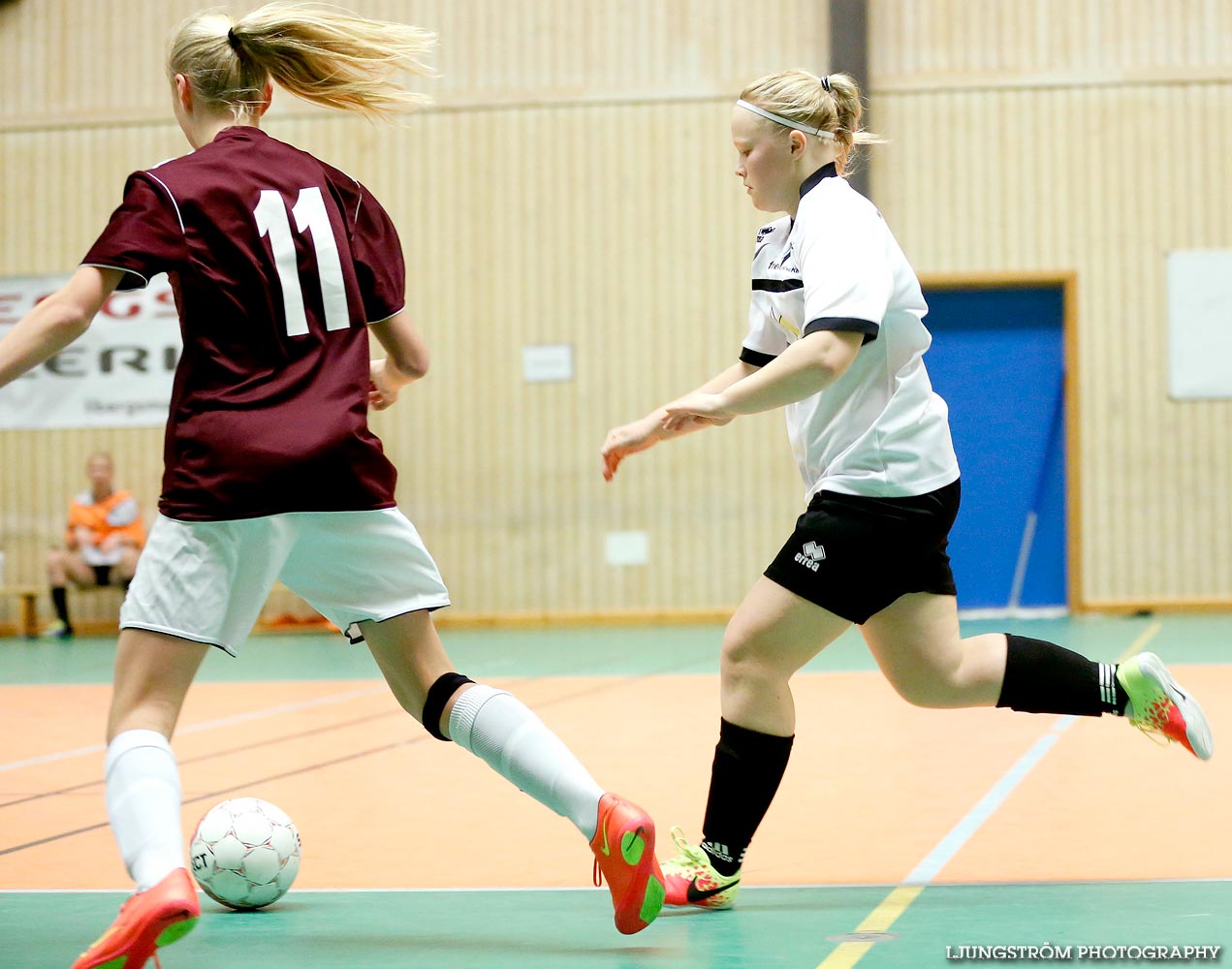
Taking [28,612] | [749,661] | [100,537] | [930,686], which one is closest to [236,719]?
[749,661]

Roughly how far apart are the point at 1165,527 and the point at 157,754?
10.3m

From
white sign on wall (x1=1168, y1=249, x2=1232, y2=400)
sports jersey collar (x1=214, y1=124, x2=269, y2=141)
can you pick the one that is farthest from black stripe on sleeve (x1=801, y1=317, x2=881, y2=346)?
white sign on wall (x1=1168, y1=249, x2=1232, y2=400)

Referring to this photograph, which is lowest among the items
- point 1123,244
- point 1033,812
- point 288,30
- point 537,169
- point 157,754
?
point 1033,812

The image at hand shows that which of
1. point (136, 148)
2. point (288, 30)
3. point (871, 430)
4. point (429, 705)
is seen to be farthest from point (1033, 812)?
point (136, 148)

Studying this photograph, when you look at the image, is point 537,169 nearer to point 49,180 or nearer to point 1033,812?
point 49,180

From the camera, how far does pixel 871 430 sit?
2.86 metres

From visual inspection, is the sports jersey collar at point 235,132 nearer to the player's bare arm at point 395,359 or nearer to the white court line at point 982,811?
the player's bare arm at point 395,359

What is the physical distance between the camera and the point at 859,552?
2805 mm

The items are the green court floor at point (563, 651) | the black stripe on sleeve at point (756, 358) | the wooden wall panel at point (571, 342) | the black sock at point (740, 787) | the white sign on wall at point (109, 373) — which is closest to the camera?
the black sock at point (740, 787)

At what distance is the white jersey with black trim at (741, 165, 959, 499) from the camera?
277 centimetres

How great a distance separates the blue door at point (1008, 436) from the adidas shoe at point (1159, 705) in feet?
28.4

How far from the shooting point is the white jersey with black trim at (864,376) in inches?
109

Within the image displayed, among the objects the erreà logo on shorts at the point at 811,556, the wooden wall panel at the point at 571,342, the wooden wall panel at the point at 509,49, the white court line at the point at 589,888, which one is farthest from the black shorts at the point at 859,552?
the wooden wall panel at the point at 509,49

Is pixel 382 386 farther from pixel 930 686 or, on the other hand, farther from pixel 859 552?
pixel 930 686
